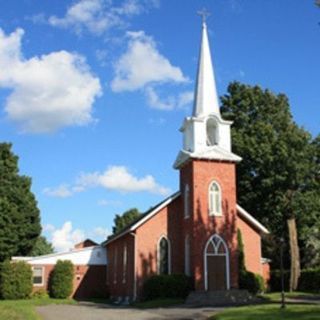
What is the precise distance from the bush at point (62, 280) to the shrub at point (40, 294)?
53 cm

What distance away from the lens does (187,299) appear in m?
30.6

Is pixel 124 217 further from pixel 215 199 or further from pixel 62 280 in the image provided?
Answer: pixel 215 199

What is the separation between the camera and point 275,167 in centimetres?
4353

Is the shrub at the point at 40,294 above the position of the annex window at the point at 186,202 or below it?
below

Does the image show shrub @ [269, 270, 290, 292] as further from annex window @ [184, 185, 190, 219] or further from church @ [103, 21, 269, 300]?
annex window @ [184, 185, 190, 219]

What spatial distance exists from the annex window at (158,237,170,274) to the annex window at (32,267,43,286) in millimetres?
11951

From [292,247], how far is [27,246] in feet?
83.6

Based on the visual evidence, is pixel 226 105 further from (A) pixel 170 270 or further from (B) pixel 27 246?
(B) pixel 27 246

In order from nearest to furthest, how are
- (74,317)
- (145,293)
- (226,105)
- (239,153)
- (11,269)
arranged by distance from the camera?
(74,317) < (145,293) < (11,269) < (239,153) < (226,105)

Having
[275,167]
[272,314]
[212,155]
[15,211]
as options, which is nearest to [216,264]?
[212,155]

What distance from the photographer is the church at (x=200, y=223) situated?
33219 millimetres

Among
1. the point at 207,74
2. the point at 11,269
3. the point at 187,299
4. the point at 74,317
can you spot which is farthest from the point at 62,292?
the point at 207,74

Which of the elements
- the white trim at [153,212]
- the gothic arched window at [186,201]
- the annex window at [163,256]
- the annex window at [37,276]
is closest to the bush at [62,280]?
the annex window at [37,276]

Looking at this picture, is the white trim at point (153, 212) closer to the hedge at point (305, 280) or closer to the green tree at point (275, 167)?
the green tree at point (275, 167)
